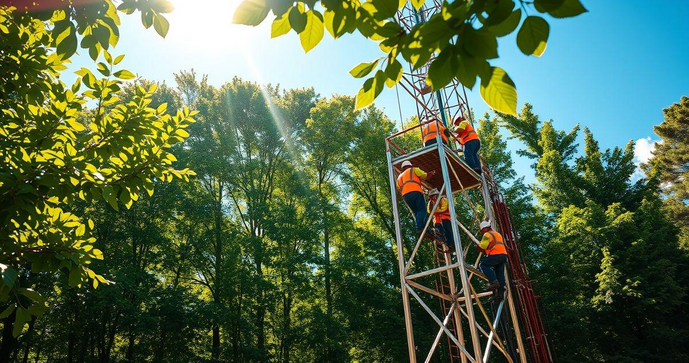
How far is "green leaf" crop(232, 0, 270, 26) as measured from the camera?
61.1 inches

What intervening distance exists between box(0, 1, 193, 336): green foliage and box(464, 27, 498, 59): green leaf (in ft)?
7.64

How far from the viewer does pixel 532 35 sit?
141cm

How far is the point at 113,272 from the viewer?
55.0 feet

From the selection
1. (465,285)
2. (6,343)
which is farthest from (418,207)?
→ (6,343)

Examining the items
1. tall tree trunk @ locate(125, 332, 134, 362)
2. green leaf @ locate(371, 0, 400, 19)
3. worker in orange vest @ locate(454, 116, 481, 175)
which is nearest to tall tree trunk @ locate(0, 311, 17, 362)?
tall tree trunk @ locate(125, 332, 134, 362)

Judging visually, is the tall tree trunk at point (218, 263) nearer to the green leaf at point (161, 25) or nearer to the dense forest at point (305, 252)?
the dense forest at point (305, 252)

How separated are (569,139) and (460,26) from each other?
1192 inches

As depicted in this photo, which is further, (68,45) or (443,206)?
(443,206)

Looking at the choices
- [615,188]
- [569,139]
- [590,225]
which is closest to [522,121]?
[569,139]

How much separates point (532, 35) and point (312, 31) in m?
0.85

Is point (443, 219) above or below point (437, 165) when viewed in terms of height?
below

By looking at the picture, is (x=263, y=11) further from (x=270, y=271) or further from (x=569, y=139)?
(x=569, y=139)

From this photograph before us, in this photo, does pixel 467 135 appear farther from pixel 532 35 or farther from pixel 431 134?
pixel 532 35

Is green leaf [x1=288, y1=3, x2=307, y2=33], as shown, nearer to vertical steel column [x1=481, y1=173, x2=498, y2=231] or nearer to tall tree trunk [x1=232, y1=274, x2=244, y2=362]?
vertical steel column [x1=481, y1=173, x2=498, y2=231]
